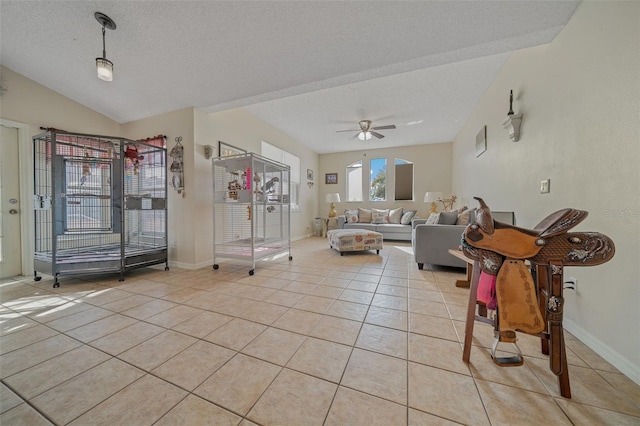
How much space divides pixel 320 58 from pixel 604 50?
7.02 feet

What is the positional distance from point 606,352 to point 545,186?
1.29 metres

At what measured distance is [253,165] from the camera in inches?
129

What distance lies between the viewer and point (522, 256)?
1.21 m

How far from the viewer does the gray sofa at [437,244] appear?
126 inches

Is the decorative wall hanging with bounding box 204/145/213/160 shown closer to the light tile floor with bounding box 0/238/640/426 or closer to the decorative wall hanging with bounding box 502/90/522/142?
the light tile floor with bounding box 0/238/640/426

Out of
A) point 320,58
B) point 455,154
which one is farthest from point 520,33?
point 455,154

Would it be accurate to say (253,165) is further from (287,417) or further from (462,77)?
(462,77)

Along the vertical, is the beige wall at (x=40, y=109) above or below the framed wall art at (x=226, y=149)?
above

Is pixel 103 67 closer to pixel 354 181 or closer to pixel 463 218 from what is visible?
pixel 463 218

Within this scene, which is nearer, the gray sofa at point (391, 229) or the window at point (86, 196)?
the window at point (86, 196)

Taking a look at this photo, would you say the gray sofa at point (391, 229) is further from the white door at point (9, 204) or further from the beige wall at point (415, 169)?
the white door at point (9, 204)

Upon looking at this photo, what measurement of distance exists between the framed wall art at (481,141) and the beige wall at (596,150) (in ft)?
4.16

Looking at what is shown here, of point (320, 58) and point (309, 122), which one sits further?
point (309, 122)

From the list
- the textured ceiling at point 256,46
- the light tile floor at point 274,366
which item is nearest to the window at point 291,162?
the textured ceiling at point 256,46
